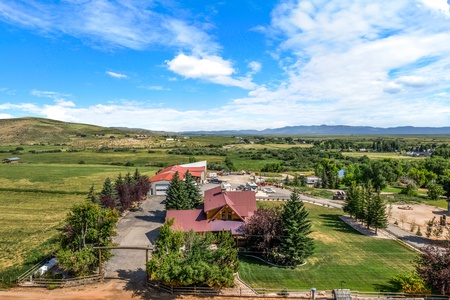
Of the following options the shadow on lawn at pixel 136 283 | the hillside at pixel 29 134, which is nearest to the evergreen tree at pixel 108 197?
the shadow on lawn at pixel 136 283

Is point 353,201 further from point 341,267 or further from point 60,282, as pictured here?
point 60,282

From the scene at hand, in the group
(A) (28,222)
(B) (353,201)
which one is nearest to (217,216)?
(B) (353,201)

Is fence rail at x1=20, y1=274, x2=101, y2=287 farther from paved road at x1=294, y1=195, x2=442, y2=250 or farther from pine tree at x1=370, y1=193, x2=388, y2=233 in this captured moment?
paved road at x1=294, y1=195, x2=442, y2=250

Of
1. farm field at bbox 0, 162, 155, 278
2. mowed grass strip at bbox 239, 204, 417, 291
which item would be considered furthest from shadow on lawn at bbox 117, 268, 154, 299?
farm field at bbox 0, 162, 155, 278

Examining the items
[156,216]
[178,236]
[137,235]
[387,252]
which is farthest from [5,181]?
[387,252]

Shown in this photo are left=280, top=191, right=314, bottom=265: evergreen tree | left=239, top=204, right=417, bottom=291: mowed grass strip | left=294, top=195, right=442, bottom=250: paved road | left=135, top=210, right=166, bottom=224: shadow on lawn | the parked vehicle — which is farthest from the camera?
the parked vehicle
